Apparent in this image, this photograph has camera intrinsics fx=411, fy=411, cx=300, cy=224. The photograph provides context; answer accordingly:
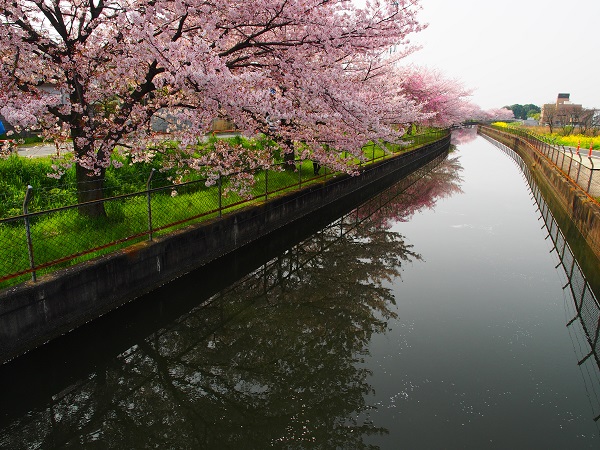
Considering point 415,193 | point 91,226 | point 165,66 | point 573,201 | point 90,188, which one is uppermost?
point 165,66

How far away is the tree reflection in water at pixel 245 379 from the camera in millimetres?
5070

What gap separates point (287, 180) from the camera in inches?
643

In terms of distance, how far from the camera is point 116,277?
768 cm

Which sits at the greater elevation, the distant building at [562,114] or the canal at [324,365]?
the distant building at [562,114]

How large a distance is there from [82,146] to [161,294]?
3.73 meters

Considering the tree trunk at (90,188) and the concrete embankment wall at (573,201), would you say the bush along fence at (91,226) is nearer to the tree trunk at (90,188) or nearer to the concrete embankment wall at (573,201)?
the tree trunk at (90,188)

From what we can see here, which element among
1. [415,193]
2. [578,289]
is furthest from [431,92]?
[578,289]

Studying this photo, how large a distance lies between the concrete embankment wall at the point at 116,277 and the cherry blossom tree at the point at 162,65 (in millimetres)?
2089

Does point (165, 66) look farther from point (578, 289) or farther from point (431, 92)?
point (431, 92)

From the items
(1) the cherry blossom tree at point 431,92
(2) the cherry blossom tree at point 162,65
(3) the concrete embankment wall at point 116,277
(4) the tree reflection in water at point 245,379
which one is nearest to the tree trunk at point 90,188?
(2) the cherry blossom tree at point 162,65

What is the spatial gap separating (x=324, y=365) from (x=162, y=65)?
644 centimetres

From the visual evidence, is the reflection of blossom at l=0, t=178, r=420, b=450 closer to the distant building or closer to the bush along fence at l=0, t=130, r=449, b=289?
the bush along fence at l=0, t=130, r=449, b=289

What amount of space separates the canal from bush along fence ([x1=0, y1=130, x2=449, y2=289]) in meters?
1.29

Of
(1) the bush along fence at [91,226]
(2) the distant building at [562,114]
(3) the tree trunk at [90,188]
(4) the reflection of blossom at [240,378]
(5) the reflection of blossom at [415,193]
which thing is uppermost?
(2) the distant building at [562,114]
